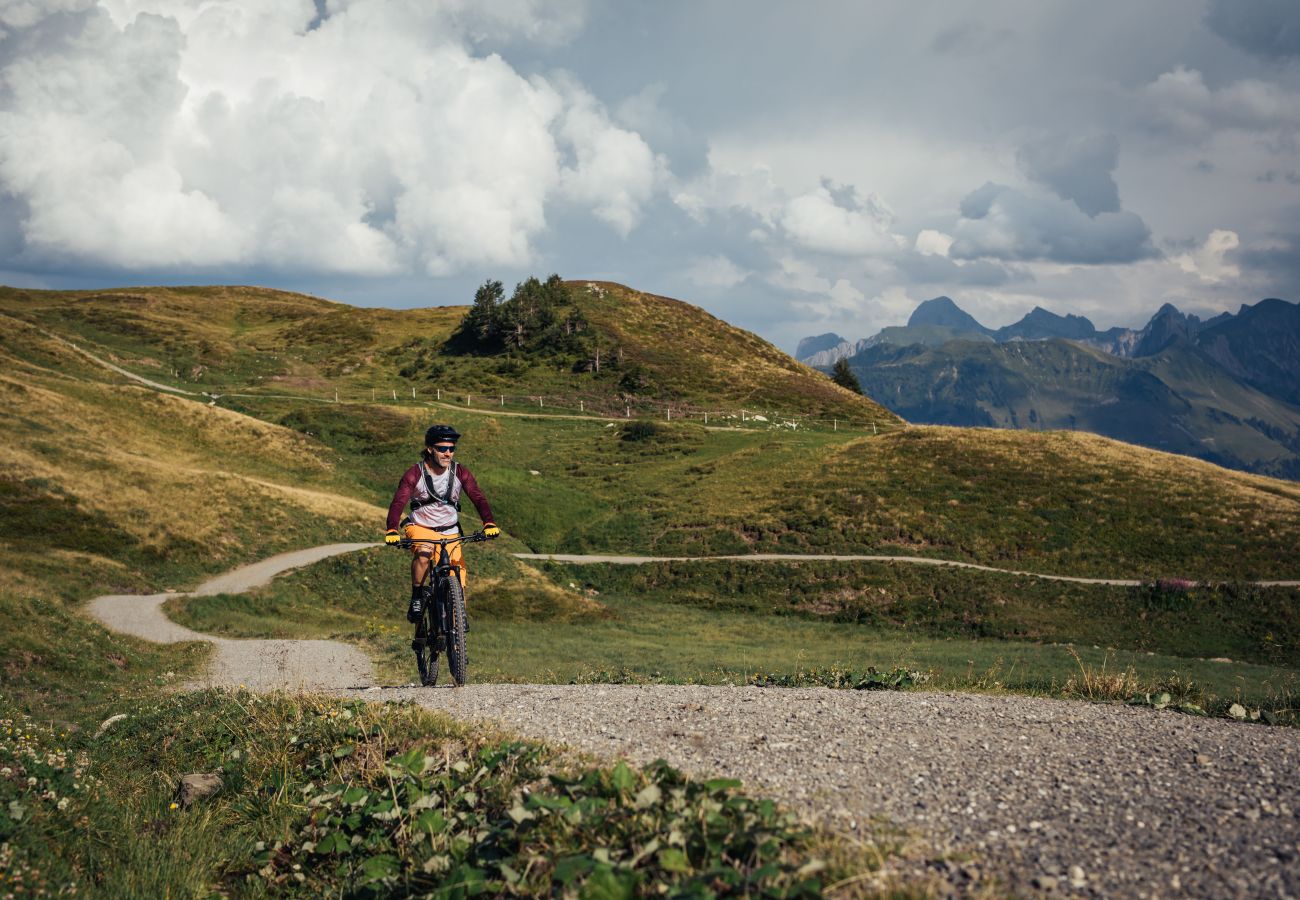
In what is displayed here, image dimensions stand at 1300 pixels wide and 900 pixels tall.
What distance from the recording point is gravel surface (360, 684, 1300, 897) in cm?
482

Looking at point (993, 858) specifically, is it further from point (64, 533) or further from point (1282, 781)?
point (64, 533)

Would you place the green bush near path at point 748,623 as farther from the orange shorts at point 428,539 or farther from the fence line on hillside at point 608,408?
the fence line on hillside at point 608,408

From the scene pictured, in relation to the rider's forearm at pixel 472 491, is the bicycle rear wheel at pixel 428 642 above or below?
below

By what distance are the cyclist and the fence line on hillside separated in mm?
77471

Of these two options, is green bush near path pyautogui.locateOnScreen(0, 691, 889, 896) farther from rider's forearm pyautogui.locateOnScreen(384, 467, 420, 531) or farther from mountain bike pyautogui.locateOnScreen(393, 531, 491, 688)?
rider's forearm pyautogui.locateOnScreen(384, 467, 420, 531)

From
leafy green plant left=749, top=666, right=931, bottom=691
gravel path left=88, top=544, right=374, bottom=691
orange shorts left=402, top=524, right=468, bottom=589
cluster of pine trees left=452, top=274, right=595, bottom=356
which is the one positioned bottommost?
gravel path left=88, top=544, right=374, bottom=691

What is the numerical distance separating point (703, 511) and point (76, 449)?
3862cm

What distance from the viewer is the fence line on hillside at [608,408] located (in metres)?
93.1

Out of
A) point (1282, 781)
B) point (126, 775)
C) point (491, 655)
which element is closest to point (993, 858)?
point (1282, 781)

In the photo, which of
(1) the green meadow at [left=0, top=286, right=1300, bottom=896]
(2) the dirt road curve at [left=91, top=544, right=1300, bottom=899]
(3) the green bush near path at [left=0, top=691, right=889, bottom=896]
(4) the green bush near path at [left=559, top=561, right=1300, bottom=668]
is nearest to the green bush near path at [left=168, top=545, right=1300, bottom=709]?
(4) the green bush near path at [left=559, top=561, right=1300, bottom=668]

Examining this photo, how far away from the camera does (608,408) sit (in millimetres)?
99438

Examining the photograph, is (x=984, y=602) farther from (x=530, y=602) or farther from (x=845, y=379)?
(x=845, y=379)

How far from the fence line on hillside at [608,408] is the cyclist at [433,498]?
77.5 meters

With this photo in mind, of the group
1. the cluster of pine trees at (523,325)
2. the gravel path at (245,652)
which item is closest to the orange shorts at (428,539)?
the gravel path at (245,652)
